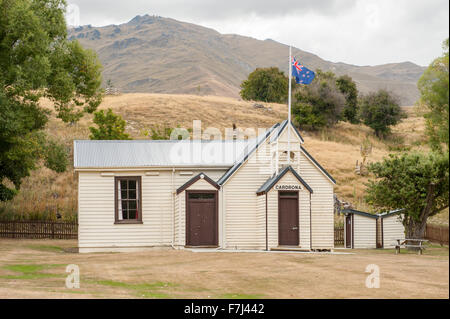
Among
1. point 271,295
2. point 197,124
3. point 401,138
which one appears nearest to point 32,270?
point 271,295

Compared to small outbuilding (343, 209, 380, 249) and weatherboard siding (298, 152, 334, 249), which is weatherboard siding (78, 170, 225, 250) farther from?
small outbuilding (343, 209, 380, 249)

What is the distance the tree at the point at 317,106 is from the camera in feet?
258

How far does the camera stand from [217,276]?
1769 cm

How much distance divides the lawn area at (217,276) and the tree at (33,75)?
30.0ft

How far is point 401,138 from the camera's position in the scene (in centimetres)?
8094

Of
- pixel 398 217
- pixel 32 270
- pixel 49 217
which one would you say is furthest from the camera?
pixel 49 217

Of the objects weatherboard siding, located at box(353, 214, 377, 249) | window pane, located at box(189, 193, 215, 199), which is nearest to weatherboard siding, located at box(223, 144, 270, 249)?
window pane, located at box(189, 193, 215, 199)

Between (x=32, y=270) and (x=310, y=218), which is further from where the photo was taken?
(x=310, y=218)

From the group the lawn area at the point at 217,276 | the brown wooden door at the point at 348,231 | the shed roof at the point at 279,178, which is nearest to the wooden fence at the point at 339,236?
the brown wooden door at the point at 348,231

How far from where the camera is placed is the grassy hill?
151 feet

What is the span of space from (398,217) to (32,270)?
749 inches

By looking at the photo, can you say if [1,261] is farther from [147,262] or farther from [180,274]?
[180,274]

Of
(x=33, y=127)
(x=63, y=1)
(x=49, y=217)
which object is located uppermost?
(x=63, y=1)
